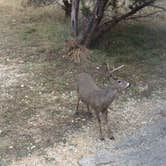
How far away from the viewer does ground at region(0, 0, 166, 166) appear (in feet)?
16.1

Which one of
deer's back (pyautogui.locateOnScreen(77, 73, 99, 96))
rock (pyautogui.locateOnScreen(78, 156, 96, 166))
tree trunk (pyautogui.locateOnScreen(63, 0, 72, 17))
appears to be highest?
deer's back (pyautogui.locateOnScreen(77, 73, 99, 96))

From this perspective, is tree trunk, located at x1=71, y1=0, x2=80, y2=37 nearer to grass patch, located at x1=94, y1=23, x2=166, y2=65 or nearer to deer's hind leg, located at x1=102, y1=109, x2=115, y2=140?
grass patch, located at x1=94, y1=23, x2=166, y2=65

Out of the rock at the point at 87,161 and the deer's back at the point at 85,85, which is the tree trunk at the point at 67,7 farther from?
the rock at the point at 87,161

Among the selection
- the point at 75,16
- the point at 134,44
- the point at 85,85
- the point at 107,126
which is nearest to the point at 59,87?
the point at 85,85

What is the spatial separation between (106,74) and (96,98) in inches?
69.0

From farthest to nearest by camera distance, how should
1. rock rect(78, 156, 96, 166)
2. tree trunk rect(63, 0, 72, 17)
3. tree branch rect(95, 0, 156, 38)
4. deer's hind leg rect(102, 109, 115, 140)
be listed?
tree trunk rect(63, 0, 72, 17)
tree branch rect(95, 0, 156, 38)
deer's hind leg rect(102, 109, 115, 140)
rock rect(78, 156, 96, 166)

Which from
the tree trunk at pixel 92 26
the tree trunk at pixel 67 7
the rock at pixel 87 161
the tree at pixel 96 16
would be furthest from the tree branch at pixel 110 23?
the rock at pixel 87 161

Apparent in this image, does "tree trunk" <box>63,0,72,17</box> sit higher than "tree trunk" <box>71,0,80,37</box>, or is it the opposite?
"tree trunk" <box>71,0,80,37</box>

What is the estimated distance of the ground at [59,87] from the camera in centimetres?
490


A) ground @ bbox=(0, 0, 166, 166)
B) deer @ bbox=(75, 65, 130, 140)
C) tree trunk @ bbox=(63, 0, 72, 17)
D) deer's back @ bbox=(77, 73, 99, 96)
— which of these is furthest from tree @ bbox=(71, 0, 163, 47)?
deer @ bbox=(75, 65, 130, 140)

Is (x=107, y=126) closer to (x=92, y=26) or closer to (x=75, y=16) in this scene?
(x=92, y=26)

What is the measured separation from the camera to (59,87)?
6.20 metres

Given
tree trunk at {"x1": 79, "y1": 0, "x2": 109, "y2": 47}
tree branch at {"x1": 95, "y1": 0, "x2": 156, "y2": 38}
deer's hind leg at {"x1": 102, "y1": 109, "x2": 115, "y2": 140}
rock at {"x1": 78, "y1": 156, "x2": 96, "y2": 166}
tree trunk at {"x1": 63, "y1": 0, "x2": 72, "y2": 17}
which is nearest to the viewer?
rock at {"x1": 78, "y1": 156, "x2": 96, "y2": 166}

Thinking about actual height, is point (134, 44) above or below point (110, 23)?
below
